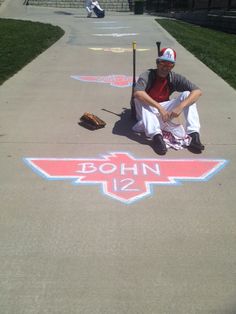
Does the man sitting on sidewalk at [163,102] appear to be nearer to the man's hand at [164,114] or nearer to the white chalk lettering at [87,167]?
the man's hand at [164,114]

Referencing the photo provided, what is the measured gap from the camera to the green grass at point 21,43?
9438 millimetres

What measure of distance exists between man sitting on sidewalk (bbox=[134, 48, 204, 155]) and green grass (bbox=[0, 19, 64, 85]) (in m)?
3.56

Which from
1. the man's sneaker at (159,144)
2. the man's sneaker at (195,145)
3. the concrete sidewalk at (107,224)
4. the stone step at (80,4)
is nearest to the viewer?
the concrete sidewalk at (107,224)

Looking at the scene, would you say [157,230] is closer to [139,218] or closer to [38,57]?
[139,218]

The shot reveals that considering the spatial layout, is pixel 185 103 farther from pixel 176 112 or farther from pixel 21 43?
pixel 21 43

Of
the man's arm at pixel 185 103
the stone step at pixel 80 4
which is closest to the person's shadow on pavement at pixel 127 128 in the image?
the man's arm at pixel 185 103

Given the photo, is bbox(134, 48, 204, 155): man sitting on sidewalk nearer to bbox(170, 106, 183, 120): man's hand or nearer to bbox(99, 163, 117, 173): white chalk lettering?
bbox(170, 106, 183, 120): man's hand

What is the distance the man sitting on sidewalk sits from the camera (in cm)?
497

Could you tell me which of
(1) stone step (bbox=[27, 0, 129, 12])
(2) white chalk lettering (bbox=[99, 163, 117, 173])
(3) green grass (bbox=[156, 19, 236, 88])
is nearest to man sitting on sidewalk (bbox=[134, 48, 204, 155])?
(2) white chalk lettering (bbox=[99, 163, 117, 173])

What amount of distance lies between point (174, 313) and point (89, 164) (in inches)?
86.5

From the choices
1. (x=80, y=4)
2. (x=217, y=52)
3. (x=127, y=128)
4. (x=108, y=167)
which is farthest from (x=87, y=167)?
(x=80, y=4)

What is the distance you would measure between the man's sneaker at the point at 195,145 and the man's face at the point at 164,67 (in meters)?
0.78

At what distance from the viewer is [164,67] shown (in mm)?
5133

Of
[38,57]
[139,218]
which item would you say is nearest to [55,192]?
[139,218]
